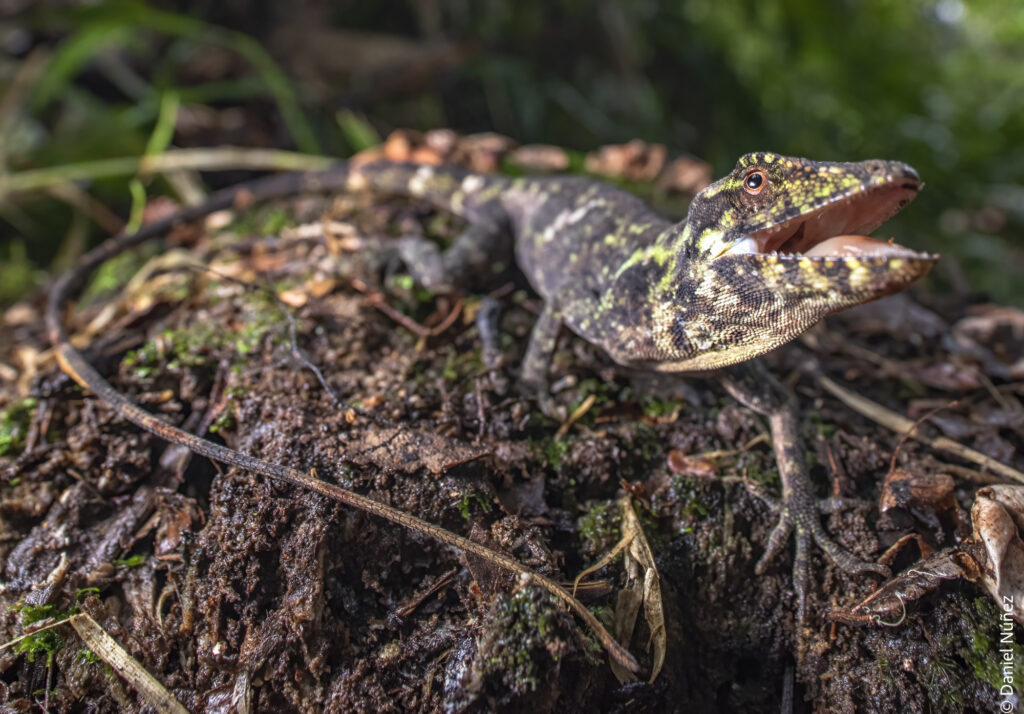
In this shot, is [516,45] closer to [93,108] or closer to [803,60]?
[803,60]

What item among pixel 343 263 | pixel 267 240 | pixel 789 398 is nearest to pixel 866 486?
pixel 789 398

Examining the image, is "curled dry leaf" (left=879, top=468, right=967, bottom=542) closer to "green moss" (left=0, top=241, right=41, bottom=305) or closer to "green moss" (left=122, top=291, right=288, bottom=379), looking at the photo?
"green moss" (left=122, top=291, right=288, bottom=379)

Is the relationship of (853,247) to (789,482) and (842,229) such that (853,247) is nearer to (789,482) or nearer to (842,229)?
(842,229)

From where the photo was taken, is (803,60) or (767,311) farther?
(803,60)

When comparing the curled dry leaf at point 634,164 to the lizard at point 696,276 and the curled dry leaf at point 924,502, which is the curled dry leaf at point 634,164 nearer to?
the lizard at point 696,276

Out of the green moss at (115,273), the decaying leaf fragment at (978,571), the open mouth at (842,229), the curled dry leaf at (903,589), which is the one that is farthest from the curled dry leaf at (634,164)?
the green moss at (115,273)

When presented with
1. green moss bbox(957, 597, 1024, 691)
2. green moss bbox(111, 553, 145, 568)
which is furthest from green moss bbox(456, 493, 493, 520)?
green moss bbox(957, 597, 1024, 691)

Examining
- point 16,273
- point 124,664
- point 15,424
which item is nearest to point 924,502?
point 124,664
